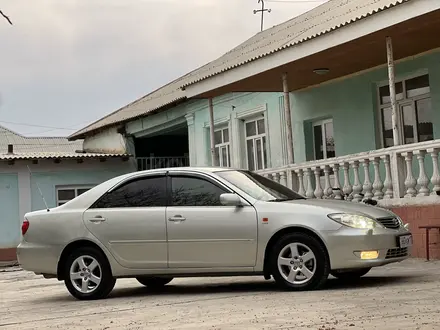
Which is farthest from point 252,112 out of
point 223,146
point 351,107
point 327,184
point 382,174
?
point 327,184

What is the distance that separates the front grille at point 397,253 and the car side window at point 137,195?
2.63 m

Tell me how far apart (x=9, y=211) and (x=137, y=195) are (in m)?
18.4

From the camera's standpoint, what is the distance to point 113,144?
89.6ft

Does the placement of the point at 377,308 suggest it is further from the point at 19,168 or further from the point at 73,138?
the point at 73,138

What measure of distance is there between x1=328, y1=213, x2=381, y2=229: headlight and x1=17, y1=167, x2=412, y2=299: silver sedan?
11mm

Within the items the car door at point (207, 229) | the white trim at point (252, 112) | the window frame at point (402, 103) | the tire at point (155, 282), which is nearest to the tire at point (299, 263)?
the car door at point (207, 229)

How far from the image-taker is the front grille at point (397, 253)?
8148 millimetres

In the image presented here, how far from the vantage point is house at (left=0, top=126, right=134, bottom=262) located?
1023 inches

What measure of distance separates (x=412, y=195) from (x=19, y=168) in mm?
17646

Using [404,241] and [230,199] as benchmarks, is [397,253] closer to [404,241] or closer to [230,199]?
[404,241]

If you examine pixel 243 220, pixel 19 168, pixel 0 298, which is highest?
pixel 19 168

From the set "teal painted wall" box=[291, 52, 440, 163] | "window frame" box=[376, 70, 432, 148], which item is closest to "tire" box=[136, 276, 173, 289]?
"window frame" box=[376, 70, 432, 148]

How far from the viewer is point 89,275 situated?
8836mm

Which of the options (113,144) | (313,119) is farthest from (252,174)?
(113,144)
